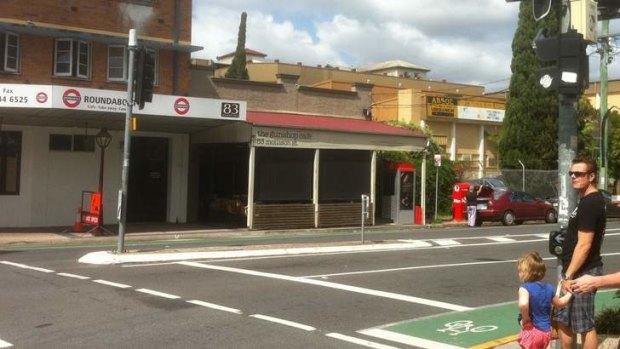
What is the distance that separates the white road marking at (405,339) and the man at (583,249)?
1700 mm

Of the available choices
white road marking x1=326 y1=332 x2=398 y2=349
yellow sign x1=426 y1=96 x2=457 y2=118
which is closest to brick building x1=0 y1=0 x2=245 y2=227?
white road marking x1=326 y1=332 x2=398 y2=349

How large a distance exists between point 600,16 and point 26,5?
56.7 feet

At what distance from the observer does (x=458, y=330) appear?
7.86 meters

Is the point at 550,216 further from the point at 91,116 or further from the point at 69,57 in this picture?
the point at 69,57

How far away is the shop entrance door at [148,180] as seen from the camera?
75.3 ft

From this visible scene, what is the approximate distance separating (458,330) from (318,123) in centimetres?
1714

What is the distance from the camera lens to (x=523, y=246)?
18.2 m

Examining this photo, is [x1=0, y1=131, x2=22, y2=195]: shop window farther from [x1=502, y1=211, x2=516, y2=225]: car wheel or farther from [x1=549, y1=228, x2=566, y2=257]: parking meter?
[x1=549, y1=228, x2=566, y2=257]: parking meter

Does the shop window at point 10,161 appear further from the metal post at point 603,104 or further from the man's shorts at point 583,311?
the metal post at point 603,104

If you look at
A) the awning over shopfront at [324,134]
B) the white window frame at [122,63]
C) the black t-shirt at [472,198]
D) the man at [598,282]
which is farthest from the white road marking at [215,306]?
the black t-shirt at [472,198]

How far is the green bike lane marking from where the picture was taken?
7.26 m

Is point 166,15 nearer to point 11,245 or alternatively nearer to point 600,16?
point 11,245

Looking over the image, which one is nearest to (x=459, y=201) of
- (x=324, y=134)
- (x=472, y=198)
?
(x=472, y=198)

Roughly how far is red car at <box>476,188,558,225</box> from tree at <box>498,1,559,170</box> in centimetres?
1009
